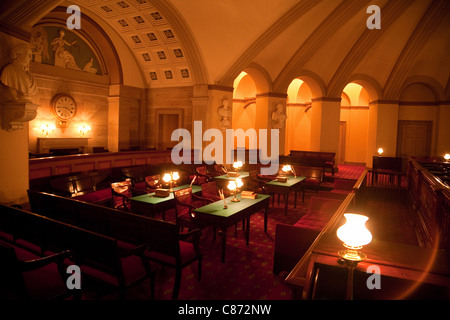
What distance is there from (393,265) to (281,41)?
1089 cm

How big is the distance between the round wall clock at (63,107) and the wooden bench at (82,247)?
797 centimetres

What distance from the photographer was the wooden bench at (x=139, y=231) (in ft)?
11.8

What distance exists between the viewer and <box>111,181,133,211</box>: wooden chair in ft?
19.6

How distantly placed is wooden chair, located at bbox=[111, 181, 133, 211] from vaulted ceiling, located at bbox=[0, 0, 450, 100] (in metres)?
5.76

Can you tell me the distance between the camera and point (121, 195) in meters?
5.91

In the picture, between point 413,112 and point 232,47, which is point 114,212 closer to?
point 232,47

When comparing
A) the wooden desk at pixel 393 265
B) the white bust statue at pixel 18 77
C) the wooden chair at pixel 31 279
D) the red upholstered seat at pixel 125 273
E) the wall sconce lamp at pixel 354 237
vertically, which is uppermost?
the white bust statue at pixel 18 77

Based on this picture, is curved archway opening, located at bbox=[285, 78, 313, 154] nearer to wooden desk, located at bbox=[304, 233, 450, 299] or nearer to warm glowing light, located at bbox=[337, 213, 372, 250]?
wooden desk, located at bbox=[304, 233, 450, 299]

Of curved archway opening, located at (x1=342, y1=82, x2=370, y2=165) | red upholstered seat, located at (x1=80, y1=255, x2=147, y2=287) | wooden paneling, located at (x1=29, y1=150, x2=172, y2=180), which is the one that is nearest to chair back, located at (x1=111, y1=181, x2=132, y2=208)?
wooden paneling, located at (x1=29, y1=150, x2=172, y2=180)

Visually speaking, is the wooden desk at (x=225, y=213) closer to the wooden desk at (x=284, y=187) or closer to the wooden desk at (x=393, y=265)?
the wooden desk at (x=284, y=187)

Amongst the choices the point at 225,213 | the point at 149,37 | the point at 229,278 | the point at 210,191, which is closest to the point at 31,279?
the point at 229,278

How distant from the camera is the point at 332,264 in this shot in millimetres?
2482

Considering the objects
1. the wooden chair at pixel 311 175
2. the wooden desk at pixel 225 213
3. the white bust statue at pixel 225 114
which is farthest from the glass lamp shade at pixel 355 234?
the white bust statue at pixel 225 114

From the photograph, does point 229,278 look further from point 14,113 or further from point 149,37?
point 149,37
